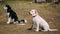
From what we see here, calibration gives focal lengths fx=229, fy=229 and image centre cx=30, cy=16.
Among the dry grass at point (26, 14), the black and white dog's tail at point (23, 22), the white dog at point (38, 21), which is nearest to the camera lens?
the white dog at point (38, 21)

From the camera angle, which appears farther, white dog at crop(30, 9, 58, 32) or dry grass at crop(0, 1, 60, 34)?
dry grass at crop(0, 1, 60, 34)

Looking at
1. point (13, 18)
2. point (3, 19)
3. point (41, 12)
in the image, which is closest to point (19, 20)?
point (13, 18)

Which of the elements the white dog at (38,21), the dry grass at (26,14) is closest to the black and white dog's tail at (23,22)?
the dry grass at (26,14)

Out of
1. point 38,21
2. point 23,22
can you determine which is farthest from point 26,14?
point 38,21

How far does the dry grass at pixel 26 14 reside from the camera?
191 inches

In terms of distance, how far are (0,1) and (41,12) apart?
1317mm

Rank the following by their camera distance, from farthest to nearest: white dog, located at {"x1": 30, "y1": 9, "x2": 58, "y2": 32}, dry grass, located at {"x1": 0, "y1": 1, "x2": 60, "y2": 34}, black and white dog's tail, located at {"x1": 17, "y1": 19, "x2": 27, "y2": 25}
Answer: black and white dog's tail, located at {"x1": 17, "y1": 19, "x2": 27, "y2": 25} → dry grass, located at {"x1": 0, "y1": 1, "x2": 60, "y2": 34} → white dog, located at {"x1": 30, "y1": 9, "x2": 58, "y2": 32}

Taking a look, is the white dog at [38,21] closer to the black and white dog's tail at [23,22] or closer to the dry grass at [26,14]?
the dry grass at [26,14]

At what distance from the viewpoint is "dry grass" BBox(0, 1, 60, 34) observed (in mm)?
4857

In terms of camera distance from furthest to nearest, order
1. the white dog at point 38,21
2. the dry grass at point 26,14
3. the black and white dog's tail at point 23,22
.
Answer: the black and white dog's tail at point 23,22
the dry grass at point 26,14
the white dog at point 38,21

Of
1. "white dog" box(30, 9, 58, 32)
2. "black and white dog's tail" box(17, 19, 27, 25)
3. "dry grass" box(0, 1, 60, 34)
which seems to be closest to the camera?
"white dog" box(30, 9, 58, 32)

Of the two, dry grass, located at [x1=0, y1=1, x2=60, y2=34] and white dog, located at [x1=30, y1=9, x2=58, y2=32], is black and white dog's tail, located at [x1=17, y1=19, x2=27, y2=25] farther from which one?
white dog, located at [x1=30, y1=9, x2=58, y2=32]

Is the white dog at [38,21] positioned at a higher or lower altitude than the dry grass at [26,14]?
higher

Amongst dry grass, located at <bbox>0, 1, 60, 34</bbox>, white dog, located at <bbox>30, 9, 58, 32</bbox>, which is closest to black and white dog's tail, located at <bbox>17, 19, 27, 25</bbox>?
dry grass, located at <bbox>0, 1, 60, 34</bbox>
